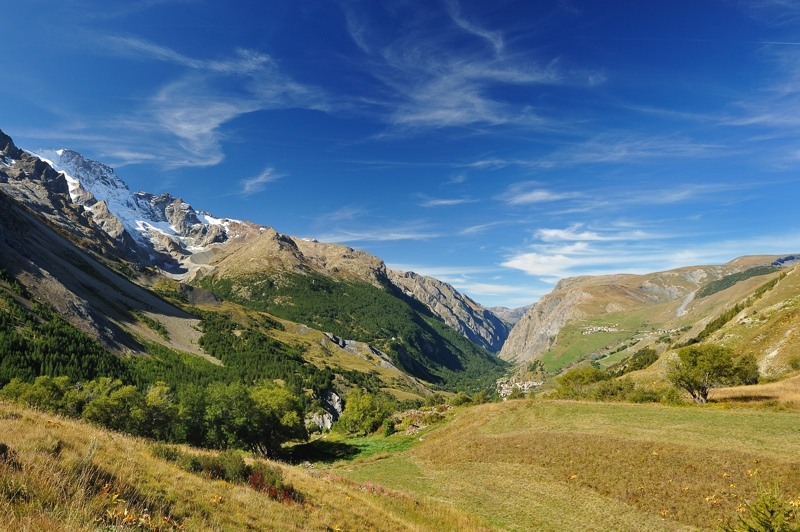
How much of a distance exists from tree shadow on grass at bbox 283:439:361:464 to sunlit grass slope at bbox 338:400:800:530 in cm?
941

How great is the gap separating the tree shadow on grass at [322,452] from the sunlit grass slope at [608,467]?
9.41m

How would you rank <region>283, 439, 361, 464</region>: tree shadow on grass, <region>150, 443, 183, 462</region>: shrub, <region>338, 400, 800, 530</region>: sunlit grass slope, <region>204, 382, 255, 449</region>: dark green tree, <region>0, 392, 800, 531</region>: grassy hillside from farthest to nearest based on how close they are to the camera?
<region>204, 382, 255, 449</region>: dark green tree → <region>283, 439, 361, 464</region>: tree shadow on grass → <region>338, 400, 800, 530</region>: sunlit grass slope → <region>150, 443, 183, 462</region>: shrub → <region>0, 392, 800, 531</region>: grassy hillside

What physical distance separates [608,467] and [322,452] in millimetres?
45726

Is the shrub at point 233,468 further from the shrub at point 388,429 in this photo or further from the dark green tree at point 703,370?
the dark green tree at point 703,370

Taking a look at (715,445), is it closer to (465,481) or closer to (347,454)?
(465,481)

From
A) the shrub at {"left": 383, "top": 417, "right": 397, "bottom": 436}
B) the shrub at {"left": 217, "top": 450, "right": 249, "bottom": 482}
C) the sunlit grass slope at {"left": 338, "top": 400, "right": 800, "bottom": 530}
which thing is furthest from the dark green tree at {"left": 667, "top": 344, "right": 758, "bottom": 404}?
the shrub at {"left": 217, "top": 450, "right": 249, "bottom": 482}

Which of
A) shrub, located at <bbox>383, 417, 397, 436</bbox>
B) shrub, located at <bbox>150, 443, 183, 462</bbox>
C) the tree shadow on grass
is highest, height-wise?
shrub, located at <bbox>150, 443, 183, 462</bbox>

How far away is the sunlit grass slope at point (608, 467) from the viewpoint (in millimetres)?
26078

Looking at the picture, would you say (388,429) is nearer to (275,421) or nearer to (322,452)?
(322,452)

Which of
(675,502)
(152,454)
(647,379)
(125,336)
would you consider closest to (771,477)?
(675,502)

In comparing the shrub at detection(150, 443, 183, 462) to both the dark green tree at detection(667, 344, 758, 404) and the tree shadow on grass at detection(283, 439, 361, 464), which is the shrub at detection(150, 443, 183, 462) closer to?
the tree shadow on grass at detection(283, 439, 361, 464)

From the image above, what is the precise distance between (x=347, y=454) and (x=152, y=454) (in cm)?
4382

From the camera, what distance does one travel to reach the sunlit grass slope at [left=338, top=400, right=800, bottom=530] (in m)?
26.1

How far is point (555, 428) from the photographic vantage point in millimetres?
44781
